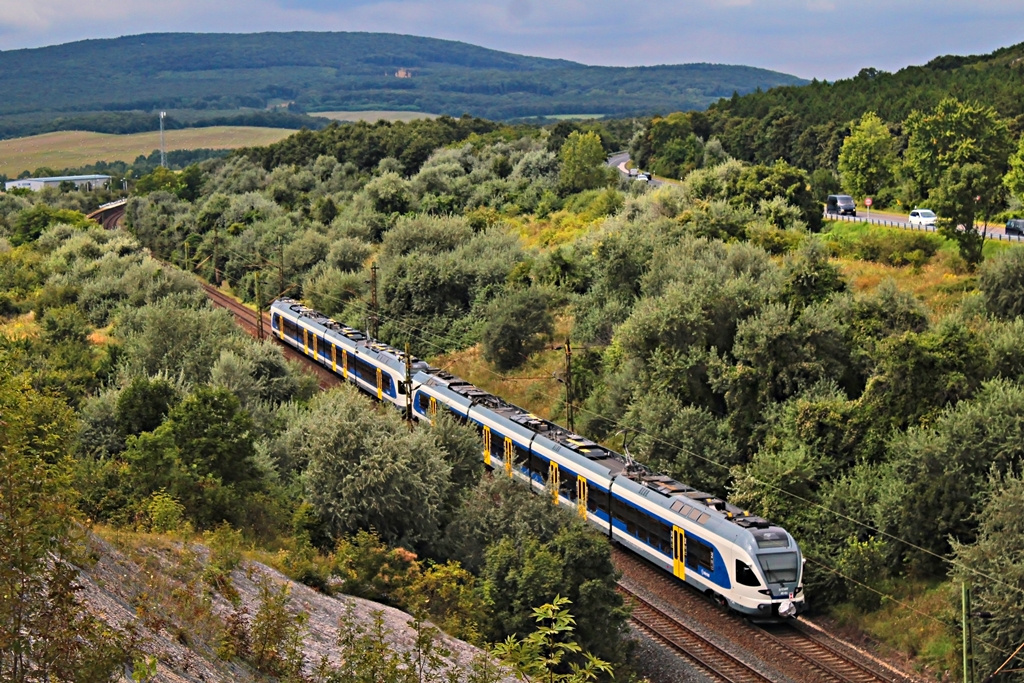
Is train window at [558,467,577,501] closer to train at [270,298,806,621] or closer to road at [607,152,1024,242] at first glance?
train at [270,298,806,621]

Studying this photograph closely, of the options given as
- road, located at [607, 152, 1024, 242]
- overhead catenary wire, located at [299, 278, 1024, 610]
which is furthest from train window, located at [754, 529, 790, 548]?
road, located at [607, 152, 1024, 242]

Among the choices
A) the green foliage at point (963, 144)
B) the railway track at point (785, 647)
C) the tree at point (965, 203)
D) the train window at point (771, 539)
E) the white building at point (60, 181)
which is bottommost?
the railway track at point (785, 647)

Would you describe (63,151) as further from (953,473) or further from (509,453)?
(953,473)

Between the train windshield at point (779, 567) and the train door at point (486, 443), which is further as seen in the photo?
the train door at point (486, 443)

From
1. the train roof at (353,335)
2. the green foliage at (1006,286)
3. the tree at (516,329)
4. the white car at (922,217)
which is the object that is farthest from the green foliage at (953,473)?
the white car at (922,217)

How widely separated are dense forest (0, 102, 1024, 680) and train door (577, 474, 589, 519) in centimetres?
308

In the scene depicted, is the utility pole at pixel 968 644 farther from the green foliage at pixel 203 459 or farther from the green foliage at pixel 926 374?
the green foliage at pixel 203 459

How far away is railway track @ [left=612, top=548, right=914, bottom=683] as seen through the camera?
82.3 feet

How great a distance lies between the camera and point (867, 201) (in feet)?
209

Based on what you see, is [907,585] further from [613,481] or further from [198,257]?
[198,257]

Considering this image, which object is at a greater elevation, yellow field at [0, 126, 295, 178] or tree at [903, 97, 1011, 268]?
tree at [903, 97, 1011, 268]

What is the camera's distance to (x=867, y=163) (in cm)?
7462

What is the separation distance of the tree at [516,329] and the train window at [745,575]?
26.6 meters

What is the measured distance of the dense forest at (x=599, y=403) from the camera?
25.3m
